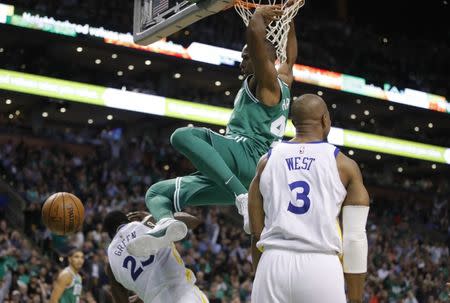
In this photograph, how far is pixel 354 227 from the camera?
4215 mm

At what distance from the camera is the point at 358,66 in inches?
1066

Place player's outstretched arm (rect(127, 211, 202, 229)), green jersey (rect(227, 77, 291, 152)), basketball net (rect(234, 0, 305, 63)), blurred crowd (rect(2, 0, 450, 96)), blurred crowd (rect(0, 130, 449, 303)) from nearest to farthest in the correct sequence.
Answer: green jersey (rect(227, 77, 291, 152)) < player's outstretched arm (rect(127, 211, 202, 229)) < basketball net (rect(234, 0, 305, 63)) < blurred crowd (rect(0, 130, 449, 303)) < blurred crowd (rect(2, 0, 450, 96))

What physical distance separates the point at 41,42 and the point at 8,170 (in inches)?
225

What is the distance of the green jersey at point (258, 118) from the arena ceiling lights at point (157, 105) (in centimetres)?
1630

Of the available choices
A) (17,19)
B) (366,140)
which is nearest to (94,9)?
(17,19)

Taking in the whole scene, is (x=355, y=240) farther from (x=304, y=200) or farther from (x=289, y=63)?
(x=289, y=63)

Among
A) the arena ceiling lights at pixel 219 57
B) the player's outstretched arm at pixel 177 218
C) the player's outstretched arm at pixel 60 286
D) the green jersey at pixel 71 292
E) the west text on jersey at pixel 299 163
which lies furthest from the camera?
the arena ceiling lights at pixel 219 57

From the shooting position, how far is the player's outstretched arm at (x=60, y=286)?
9.18m

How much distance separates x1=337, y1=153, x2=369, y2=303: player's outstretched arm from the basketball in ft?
10.3

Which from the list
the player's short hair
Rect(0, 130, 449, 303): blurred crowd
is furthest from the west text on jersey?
Rect(0, 130, 449, 303): blurred crowd

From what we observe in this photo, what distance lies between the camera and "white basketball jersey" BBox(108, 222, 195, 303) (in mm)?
5961

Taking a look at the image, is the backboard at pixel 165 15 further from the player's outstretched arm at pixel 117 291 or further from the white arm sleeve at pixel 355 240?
the white arm sleeve at pixel 355 240

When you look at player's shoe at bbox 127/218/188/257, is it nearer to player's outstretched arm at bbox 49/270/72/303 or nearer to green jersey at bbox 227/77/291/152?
green jersey at bbox 227/77/291/152

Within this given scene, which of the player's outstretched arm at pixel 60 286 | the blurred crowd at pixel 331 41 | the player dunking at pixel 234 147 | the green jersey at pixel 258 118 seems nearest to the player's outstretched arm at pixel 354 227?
the player dunking at pixel 234 147
